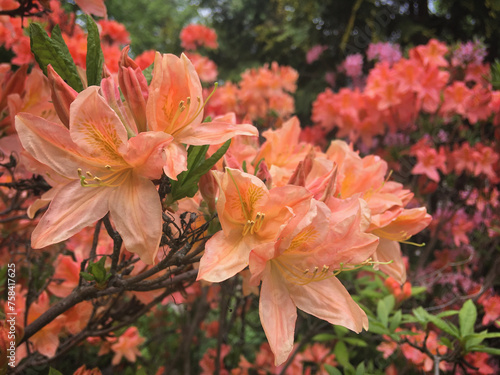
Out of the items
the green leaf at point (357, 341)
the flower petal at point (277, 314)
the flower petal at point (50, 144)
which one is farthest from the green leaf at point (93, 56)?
the green leaf at point (357, 341)

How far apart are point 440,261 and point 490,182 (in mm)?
624

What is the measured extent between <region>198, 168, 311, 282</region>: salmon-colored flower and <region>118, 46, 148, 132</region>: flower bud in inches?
6.5

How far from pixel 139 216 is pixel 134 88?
21 centimetres

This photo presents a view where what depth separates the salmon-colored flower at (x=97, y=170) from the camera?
1.89ft

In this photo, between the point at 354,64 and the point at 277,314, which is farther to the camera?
the point at 354,64

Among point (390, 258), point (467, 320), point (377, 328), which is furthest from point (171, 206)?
point (467, 320)

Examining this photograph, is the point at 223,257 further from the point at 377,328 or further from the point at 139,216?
the point at 377,328

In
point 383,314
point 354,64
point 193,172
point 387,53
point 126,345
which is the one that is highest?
point 193,172

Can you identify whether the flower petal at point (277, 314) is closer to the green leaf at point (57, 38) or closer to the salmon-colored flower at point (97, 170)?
the salmon-colored flower at point (97, 170)

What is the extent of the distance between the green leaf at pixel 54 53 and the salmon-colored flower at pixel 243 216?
0.31 meters

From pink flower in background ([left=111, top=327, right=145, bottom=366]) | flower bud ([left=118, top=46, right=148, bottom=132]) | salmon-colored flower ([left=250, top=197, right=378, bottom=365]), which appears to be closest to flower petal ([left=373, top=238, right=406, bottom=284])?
salmon-colored flower ([left=250, top=197, right=378, bottom=365])

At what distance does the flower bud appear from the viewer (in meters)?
0.61

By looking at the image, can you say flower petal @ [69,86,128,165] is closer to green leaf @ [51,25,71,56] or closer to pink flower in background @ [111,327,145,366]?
green leaf @ [51,25,71,56]

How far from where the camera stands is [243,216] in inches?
25.6
